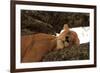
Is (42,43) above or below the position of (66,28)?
below

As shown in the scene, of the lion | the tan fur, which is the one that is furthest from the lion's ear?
the tan fur

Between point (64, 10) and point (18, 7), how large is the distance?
49 centimetres

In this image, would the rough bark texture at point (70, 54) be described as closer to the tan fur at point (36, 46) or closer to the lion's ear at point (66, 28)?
the tan fur at point (36, 46)

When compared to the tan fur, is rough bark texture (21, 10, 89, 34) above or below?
above

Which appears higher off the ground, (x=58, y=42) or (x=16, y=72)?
(x=58, y=42)

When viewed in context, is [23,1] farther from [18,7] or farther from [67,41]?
[67,41]

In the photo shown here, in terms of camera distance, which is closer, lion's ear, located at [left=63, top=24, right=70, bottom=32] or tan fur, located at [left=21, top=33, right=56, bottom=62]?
tan fur, located at [left=21, top=33, right=56, bottom=62]

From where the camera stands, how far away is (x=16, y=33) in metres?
1.81

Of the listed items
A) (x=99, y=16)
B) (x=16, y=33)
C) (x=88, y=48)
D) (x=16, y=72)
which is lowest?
(x=16, y=72)

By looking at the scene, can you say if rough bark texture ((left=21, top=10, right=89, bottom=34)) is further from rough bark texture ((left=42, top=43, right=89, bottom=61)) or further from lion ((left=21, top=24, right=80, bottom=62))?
rough bark texture ((left=42, top=43, right=89, bottom=61))

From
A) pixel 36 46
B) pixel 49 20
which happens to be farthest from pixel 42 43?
pixel 49 20

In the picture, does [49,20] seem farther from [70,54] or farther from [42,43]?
[70,54]

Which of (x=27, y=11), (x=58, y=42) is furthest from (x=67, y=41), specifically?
(x=27, y=11)

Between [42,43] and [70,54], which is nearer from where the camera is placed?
[42,43]
